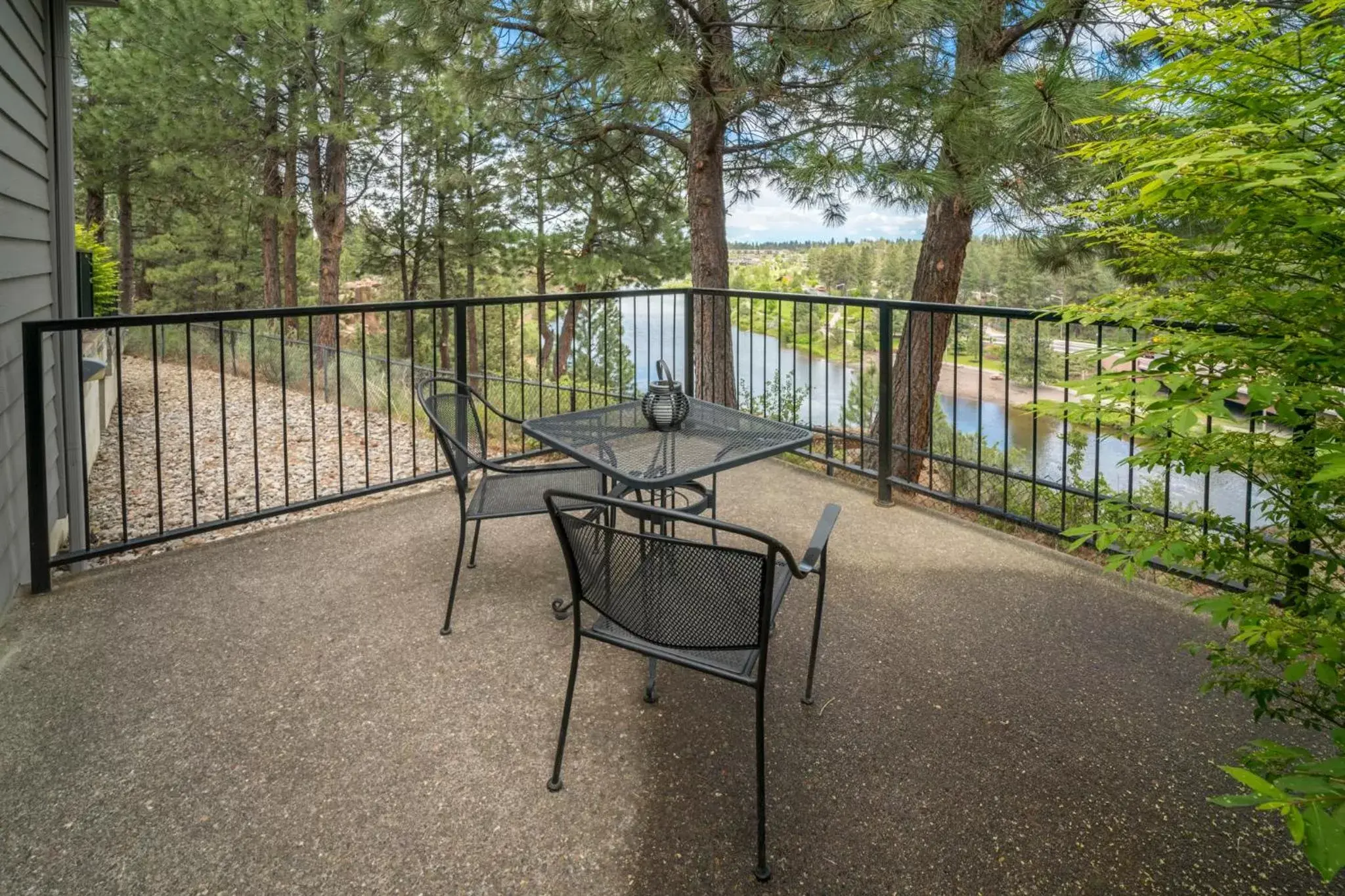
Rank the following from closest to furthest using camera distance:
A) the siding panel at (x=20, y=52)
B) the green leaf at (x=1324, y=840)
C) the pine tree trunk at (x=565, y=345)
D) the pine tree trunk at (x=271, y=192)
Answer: the green leaf at (x=1324, y=840) → the siding panel at (x=20, y=52) → the pine tree trunk at (x=271, y=192) → the pine tree trunk at (x=565, y=345)

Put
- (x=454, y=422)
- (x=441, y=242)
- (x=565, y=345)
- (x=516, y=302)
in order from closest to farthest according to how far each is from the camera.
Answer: (x=454, y=422) → (x=516, y=302) → (x=441, y=242) → (x=565, y=345)

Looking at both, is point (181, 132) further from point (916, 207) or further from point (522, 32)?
point (916, 207)

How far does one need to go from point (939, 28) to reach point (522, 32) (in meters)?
2.85

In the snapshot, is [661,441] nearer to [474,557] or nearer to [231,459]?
[474,557]

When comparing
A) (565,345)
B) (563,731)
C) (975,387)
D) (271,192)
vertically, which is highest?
(271,192)

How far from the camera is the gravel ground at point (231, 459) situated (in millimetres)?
4145

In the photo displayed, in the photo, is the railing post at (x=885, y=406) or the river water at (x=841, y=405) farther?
the railing post at (x=885, y=406)

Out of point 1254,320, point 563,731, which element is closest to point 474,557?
point 563,731

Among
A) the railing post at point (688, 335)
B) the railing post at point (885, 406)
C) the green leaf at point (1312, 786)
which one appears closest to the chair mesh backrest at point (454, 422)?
the railing post at point (885, 406)

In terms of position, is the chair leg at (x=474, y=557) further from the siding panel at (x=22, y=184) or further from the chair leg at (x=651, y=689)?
the siding panel at (x=22, y=184)

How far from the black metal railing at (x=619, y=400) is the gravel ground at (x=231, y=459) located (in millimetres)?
27

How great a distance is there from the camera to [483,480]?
281 centimetres

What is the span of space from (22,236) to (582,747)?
2.85m

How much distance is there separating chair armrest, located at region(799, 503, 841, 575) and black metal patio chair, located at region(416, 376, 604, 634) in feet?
2.68
